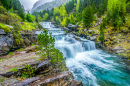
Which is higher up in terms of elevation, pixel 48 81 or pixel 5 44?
pixel 5 44

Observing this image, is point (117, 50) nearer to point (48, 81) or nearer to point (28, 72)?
point (48, 81)

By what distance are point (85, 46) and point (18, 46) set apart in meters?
19.3

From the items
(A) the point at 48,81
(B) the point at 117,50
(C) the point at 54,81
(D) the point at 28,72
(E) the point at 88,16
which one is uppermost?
(E) the point at 88,16

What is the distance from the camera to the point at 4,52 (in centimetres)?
1070

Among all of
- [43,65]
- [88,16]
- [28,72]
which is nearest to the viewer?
[28,72]

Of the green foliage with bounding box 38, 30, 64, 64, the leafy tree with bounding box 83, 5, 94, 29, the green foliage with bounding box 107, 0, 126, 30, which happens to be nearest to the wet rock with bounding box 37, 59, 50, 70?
the green foliage with bounding box 38, 30, 64, 64

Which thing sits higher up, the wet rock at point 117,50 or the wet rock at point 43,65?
the wet rock at point 43,65

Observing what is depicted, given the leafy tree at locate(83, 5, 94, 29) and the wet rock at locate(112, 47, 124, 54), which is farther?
the leafy tree at locate(83, 5, 94, 29)

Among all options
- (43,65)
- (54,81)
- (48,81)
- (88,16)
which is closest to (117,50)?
(88,16)

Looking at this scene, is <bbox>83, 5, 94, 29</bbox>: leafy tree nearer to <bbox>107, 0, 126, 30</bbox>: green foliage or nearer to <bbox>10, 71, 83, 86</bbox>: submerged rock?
<bbox>107, 0, 126, 30</bbox>: green foliage

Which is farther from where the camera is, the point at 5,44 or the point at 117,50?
the point at 117,50

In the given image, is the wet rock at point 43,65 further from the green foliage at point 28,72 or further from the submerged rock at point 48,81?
the submerged rock at point 48,81

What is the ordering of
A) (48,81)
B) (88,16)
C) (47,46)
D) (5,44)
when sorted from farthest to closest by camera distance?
(88,16) → (5,44) → (47,46) → (48,81)

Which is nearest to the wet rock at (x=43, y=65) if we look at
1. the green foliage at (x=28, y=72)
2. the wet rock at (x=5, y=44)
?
the green foliage at (x=28, y=72)
